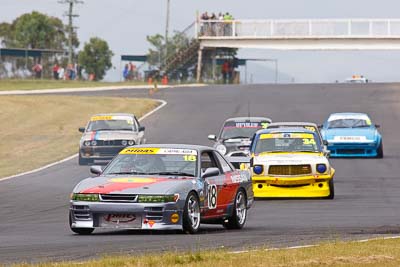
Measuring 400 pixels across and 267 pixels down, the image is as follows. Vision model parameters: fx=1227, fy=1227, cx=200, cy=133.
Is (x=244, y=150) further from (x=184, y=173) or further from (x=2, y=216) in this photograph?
(x=184, y=173)

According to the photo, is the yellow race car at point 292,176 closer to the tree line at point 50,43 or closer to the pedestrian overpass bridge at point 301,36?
the pedestrian overpass bridge at point 301,36

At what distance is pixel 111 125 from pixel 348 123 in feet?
23.1

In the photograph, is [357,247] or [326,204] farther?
[326,204]

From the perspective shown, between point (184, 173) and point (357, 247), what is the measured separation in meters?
3.63

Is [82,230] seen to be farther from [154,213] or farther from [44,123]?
[44,123]

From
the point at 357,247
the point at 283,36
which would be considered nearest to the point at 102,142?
the point at 357,247

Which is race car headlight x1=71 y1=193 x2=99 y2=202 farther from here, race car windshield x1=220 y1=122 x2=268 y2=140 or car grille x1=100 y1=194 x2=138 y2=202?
race car windshield x1=220 y1=122 x2=268 y2=140

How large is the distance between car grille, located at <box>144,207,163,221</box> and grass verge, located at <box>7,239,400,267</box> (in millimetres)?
2622

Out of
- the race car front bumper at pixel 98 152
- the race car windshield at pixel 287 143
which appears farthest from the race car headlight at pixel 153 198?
the race car front bumper at pixel 98 152

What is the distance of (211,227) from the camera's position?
18031mm

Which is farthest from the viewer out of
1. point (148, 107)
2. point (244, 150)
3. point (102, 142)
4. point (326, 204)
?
point (148, 107)

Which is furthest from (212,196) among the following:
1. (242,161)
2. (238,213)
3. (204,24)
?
(204,24)

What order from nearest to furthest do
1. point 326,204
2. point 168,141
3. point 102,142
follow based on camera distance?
point 326,204, point 102,142, point 168,141

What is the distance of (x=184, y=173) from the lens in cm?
1628
